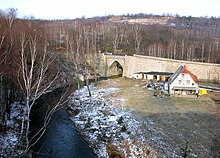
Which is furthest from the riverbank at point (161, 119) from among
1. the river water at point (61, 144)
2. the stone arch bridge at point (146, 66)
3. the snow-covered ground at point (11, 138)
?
the stone arch bridge at point (146, 66)

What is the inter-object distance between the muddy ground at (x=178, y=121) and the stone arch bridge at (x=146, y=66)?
35.1 ft

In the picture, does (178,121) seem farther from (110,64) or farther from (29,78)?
(110,64)

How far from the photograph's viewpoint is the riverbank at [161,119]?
2369 centimetres

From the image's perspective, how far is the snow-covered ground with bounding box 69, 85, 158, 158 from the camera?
23562 millimetres

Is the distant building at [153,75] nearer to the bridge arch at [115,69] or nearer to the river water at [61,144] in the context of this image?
the bridge arch at [115,69]

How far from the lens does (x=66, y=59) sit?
205ft

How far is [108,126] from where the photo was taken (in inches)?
1150

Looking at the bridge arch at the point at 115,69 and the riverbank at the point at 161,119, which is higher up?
the bridge arch at the point at 115,69

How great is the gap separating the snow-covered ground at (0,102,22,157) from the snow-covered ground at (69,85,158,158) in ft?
22.4

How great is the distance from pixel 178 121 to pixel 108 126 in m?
8.02

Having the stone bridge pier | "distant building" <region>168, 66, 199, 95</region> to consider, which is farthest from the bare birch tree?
the stone bridge pier

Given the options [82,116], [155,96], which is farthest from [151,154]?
[155,96]

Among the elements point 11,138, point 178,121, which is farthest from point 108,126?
point 11,138

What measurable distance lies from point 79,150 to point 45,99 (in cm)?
1633
